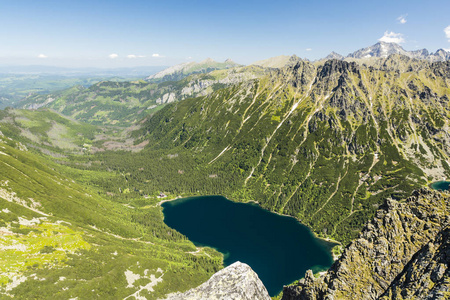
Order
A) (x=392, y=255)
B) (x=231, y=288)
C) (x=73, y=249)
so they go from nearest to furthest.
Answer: (x=231, y=288)
(x=392, y=255)
(x=73, y=249)

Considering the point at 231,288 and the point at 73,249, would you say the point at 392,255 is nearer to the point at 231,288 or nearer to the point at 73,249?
the point at 231,288

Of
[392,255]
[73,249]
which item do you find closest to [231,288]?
[392,255]

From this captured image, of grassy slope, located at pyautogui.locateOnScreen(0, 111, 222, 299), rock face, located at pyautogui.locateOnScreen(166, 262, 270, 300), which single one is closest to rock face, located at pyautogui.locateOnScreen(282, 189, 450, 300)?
rock face, located at pyautogui.locateOnScreen(166, 262, 270, 300)

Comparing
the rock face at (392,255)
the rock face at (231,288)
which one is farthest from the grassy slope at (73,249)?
the rock face at (231,288)

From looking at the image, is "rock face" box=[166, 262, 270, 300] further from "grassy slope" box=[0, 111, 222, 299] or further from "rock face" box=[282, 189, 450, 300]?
"grassy slope" box=[0, 111, 222, 299]

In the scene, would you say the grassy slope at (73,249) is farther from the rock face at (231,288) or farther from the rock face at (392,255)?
the rock face at (231,288)

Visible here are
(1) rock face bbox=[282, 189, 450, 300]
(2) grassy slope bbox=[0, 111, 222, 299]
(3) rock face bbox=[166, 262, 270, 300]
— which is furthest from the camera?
(2) grassy slope bbox=[0, 111, 222, 299]
